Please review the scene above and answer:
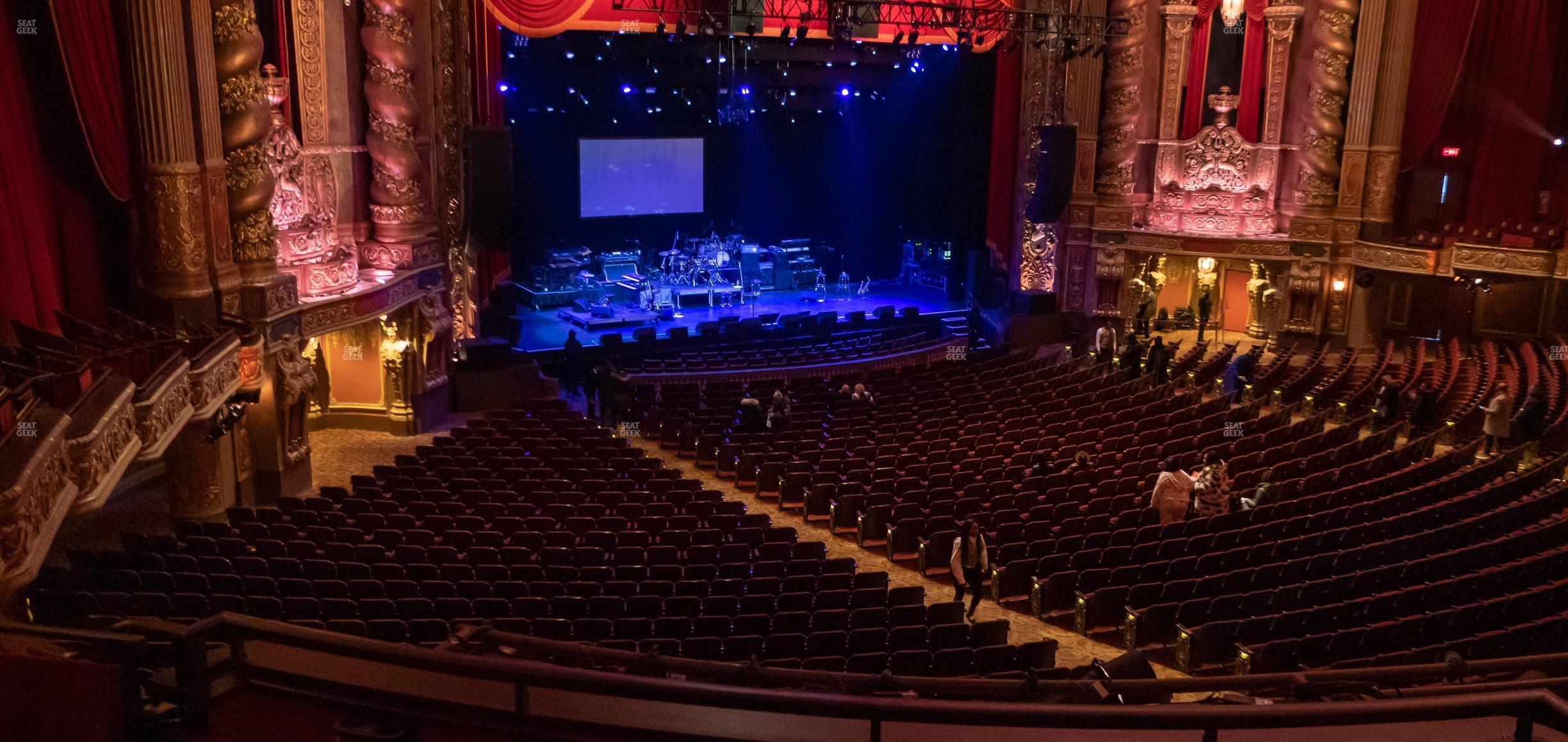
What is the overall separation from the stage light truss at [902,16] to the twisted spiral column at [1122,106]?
1.78 ft

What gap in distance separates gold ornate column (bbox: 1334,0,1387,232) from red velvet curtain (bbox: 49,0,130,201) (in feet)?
68.9

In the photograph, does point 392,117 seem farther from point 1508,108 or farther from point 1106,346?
point 1508,108

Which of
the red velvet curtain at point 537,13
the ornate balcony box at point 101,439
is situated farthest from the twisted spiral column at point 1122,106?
the ornate balcony box at point 101,439

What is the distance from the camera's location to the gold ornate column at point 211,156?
1252 centimetres

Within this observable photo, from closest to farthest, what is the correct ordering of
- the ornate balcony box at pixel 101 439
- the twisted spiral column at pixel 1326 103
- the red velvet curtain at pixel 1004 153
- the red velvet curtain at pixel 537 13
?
the ornate balcony box at pixel 101 439, the red velvet curtain at pixel 537 13, the twisted spiral column at pixel 1326 103, the red velvet curtain at pixel 1004 153

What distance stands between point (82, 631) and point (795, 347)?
63.9ft

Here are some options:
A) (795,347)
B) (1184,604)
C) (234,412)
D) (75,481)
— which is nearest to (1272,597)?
(1184,604)

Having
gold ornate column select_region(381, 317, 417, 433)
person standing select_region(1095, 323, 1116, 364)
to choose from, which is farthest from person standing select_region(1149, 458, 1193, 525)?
gold ornate column select_region(381, 317, 417, 433)

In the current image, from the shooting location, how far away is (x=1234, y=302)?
24812 mm

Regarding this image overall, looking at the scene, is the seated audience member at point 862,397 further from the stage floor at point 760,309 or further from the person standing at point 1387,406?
the person standing at point 1387,406

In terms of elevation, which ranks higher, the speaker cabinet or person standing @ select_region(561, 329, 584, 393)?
the speaker cabinet

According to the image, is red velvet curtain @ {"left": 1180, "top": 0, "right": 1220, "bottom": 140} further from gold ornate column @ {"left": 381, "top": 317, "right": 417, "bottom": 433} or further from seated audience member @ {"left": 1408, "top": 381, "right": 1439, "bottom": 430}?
gold ornate column @ {"left": 381, "top": 317, "right": 417, "bottom": 433}

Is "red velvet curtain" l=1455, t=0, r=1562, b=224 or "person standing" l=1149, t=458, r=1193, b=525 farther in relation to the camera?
"red velvet curtain" l=1455, t=0, r=1562, b=224

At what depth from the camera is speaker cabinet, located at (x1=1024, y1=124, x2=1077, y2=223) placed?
22.8 metres
